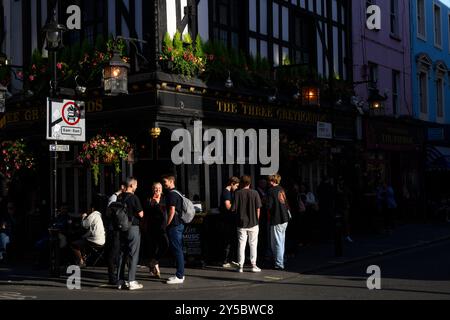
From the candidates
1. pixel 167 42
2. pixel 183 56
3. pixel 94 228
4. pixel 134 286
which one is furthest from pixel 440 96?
pixel 134 286

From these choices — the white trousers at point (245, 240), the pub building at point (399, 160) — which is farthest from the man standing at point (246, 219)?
the pub building at point (399, 160)

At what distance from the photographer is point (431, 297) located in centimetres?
863

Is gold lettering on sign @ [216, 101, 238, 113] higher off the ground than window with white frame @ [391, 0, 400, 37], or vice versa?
window with white frame @ [391, 0, 400, 37]

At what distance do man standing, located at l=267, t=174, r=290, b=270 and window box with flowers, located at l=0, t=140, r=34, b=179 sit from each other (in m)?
6.95

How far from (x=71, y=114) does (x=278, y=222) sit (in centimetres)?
441

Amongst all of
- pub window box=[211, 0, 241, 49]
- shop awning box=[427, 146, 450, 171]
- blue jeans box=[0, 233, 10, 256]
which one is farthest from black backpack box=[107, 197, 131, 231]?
shop awning box=[427, 146, 450, 171]

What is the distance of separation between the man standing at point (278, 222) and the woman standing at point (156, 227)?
2.09 meters

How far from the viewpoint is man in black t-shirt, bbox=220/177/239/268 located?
40.1 feet

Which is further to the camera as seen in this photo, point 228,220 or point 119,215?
point 228,220

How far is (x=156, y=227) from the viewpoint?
1155 centimetres

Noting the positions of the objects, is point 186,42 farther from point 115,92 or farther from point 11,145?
point 11,145

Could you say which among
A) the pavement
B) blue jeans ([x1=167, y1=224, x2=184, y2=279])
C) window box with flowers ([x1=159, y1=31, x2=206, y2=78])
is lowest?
the pavement

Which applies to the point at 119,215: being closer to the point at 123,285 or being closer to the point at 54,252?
the point at 123,285

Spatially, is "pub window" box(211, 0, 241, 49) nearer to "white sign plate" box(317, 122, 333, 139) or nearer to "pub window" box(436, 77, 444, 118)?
"white sign plate" box(317, 122, 333, 139)
